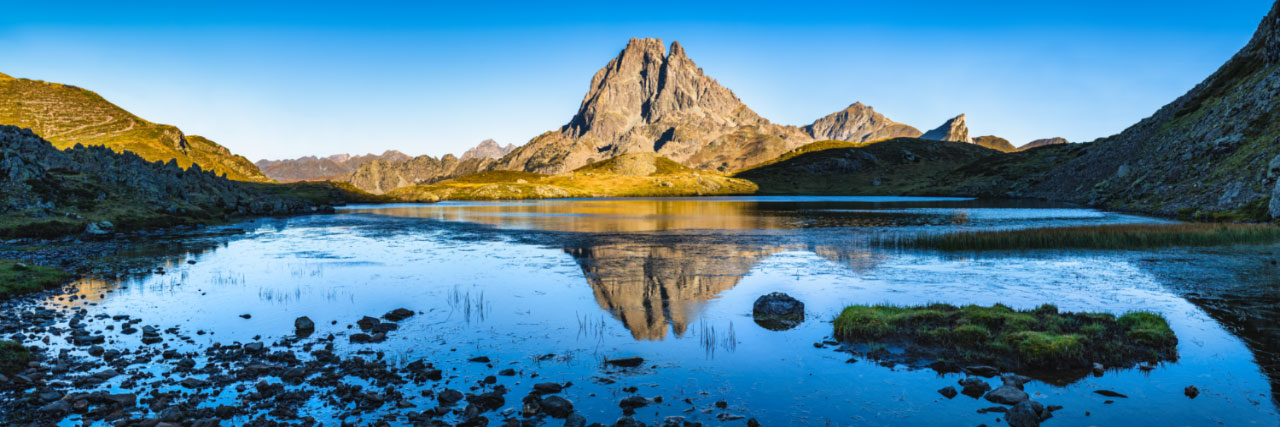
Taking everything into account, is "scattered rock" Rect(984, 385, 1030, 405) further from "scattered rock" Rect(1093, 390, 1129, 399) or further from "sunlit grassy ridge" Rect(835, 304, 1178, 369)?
"sunlit grassy ridge" Rect(835, 304, 1178, 369)

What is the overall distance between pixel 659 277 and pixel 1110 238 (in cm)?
4532

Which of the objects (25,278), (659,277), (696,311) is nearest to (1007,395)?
(696,311)

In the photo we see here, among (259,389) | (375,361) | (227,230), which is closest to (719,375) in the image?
(375,361)

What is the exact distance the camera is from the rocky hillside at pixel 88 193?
67.2 m

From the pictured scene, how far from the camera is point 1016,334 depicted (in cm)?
2162

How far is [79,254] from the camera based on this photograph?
167ft

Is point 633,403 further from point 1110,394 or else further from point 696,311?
point 1110,394

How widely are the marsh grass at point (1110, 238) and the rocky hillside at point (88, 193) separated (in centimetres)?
9034

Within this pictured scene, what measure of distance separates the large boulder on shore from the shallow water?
735 mm

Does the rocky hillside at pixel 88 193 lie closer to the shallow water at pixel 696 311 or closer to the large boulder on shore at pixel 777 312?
the shallow water at pixel 696 311

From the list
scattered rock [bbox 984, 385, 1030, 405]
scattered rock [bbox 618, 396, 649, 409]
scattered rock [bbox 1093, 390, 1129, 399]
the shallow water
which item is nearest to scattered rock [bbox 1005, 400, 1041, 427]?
the shallow water

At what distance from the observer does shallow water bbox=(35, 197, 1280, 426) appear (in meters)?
16.5

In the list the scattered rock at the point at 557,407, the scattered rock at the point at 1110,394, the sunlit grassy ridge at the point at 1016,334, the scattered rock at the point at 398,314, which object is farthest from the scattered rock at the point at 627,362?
the scattered rock at the point at 1110,394

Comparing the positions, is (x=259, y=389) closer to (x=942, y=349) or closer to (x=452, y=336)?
(x=452, y=336)
